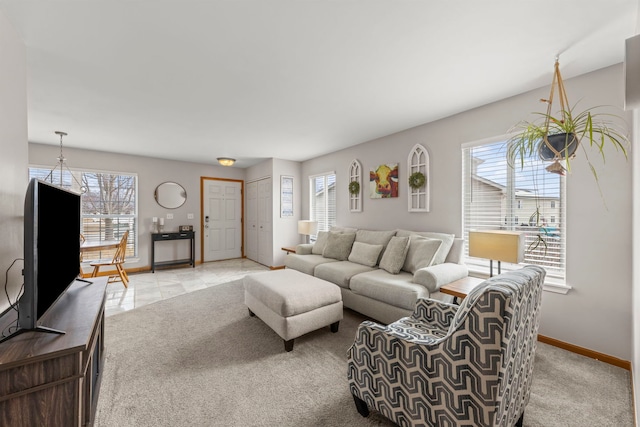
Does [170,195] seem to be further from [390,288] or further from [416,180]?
[390,288]

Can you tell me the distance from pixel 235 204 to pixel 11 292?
537 cm

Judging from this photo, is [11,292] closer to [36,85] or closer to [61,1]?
[61,1]

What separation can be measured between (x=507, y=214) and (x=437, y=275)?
1.03m

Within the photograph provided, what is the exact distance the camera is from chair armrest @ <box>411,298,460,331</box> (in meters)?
1.85

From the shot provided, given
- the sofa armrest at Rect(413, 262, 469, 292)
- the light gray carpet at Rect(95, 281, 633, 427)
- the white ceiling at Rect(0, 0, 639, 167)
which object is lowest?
the light gray carpet at Rect(95, 281, 633, 427)

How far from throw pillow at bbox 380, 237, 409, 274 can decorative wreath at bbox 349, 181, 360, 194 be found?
4.70 ft

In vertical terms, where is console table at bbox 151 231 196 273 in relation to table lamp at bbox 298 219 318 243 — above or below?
below

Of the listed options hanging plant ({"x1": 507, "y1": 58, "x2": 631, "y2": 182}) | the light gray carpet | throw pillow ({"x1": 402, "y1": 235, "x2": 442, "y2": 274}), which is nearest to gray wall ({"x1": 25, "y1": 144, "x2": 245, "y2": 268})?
the light gray carpet

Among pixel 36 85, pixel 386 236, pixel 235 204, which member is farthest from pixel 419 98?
pixel 235 204

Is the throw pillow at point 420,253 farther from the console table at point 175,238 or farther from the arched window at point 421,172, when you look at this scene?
the console table at point 175,238

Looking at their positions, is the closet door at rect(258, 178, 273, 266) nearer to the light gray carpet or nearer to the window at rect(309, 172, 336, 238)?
the window at rect(309, 172, 336, 238)

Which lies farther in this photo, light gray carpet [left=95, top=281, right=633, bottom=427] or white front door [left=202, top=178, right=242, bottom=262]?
white front door [left=202, top=178, right=242, bottom=262]

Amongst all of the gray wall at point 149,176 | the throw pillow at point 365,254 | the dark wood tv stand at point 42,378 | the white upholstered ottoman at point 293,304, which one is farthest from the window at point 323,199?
the dark wood tv stand at point 42,378

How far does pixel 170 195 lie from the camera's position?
5.86 m
